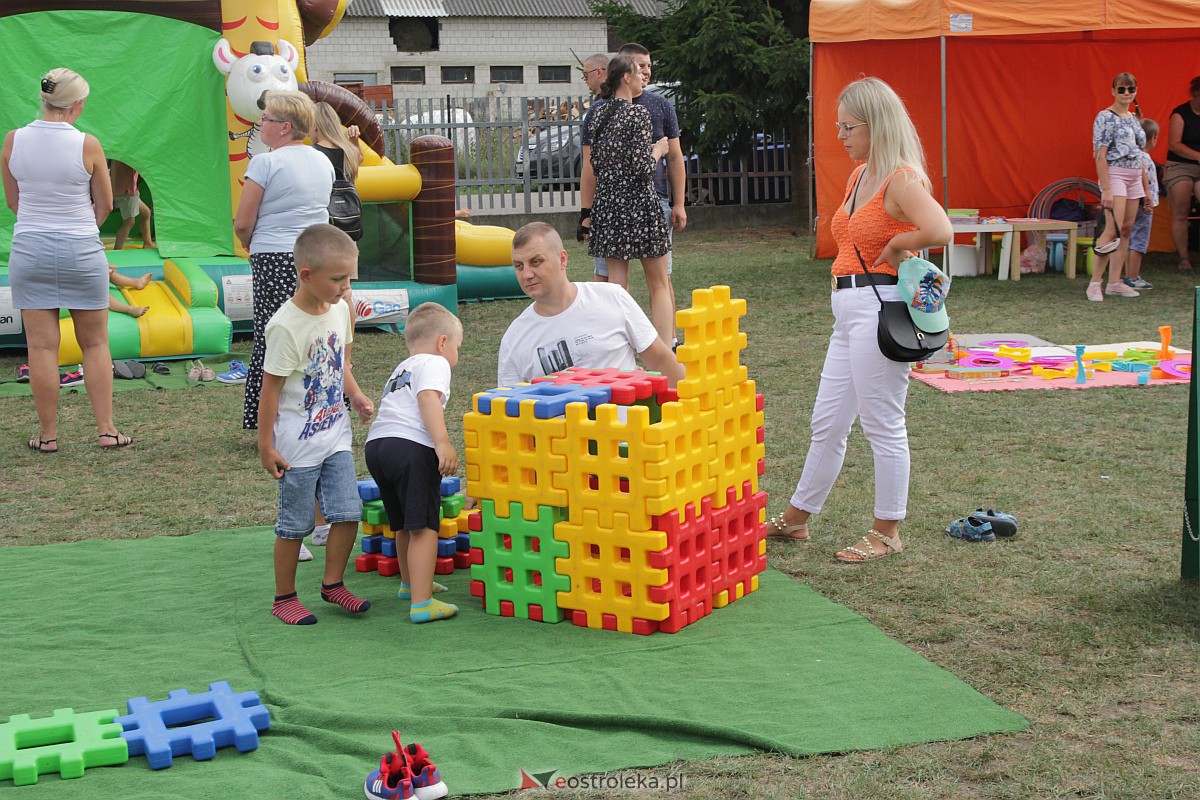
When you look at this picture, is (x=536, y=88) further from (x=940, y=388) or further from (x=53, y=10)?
(x=940, y=388)

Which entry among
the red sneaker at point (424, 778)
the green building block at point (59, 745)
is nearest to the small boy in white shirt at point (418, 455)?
the green building block at point (59, 745)

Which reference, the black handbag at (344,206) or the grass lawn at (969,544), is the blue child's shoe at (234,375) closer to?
the grass lawn at (969,544)

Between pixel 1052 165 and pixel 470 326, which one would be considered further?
pixel 1052 165

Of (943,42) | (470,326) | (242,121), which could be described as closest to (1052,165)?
(943,42)

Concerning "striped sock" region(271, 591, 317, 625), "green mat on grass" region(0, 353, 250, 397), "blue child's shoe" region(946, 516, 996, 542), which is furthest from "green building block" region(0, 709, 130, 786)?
"green mat on grass" region(0, 353, 250, 397)

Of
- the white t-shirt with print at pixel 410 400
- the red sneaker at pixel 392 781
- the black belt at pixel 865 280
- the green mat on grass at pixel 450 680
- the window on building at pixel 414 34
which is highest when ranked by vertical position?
the window on building at pixel 414 34

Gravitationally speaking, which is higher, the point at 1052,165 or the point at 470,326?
the point at 1052,165

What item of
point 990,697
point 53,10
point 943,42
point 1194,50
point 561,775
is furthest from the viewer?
point 1194,50

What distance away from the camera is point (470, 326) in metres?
10.6

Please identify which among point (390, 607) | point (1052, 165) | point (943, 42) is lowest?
point (390, 607)

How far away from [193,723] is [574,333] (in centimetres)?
199

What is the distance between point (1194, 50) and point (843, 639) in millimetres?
12787

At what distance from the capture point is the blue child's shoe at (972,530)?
501cm

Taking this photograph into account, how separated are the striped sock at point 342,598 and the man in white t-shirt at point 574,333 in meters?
0.97
